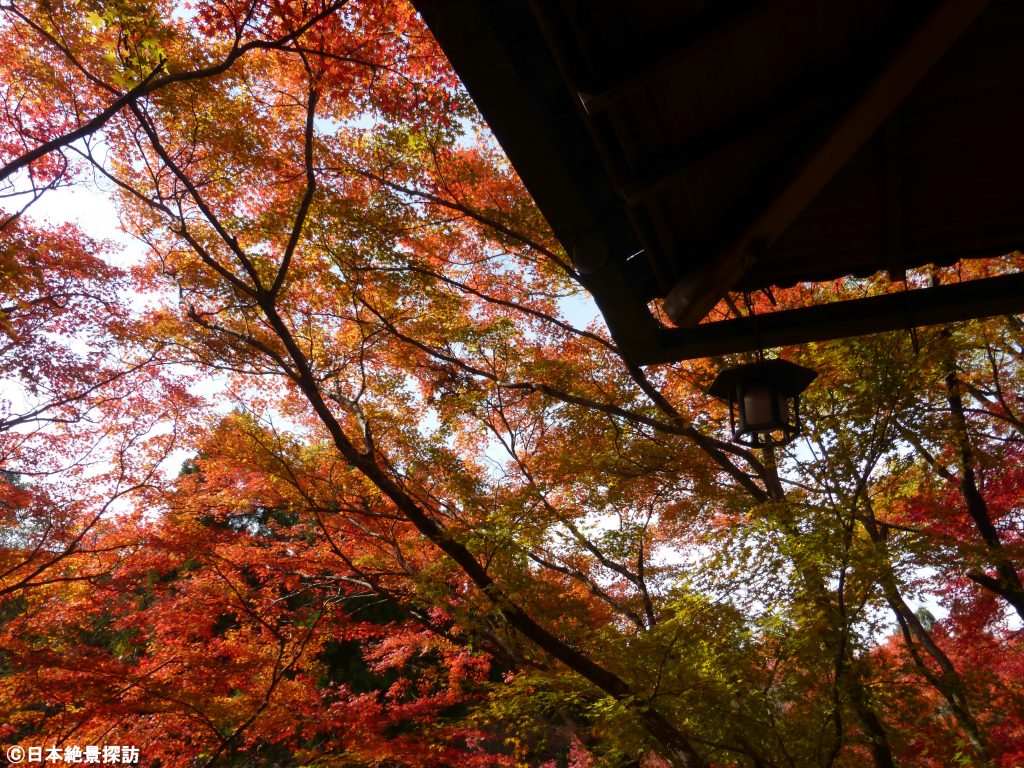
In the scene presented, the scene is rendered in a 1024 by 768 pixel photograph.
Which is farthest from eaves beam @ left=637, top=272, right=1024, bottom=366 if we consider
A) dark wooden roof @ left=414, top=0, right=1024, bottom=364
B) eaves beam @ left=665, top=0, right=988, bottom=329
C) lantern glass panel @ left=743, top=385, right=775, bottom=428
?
lantern glass panel @ left=743, top=385, right=775, bottom=428

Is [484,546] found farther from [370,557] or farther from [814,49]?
[814,49]

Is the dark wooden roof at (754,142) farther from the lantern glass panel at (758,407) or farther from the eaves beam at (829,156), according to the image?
the lantern glass panel at (758,407)

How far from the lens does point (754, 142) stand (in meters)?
1.79

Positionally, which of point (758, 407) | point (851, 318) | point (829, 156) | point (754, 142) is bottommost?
point (758, 407)

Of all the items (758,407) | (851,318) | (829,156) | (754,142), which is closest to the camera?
(829,156)

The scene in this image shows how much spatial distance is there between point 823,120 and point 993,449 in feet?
29.2

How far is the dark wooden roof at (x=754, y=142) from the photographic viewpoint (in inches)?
56.1

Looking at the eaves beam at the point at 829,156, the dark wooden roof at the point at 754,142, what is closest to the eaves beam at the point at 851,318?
the dark wooden roof at the point at 754,142

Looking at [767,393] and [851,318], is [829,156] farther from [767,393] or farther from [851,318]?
[767,393]

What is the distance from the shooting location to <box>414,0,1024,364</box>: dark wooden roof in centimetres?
143

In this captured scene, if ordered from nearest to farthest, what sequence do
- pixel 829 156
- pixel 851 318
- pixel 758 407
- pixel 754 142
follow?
1. pixel 829 156
2. pixel 754 142
3. pixel 851 318
4. pixel 758 407

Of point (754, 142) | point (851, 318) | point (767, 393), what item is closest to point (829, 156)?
point (754, 142)

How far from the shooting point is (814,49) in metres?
1.59

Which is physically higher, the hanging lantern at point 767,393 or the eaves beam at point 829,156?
the eaves beam at point 829,156
